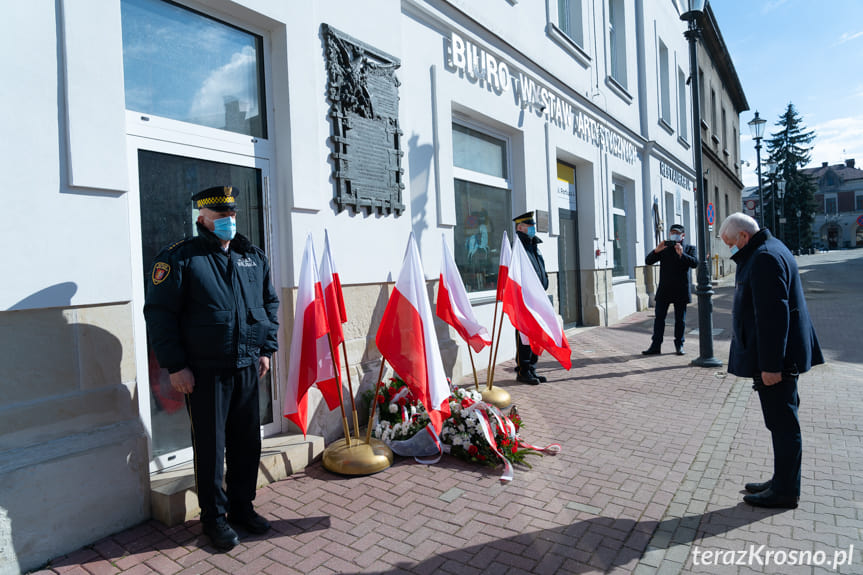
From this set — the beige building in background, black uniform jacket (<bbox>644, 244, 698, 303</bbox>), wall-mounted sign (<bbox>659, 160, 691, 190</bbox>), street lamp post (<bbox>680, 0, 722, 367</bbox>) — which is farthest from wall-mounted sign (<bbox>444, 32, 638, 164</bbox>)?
the beige building in background

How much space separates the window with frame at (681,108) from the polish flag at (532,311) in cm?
1618

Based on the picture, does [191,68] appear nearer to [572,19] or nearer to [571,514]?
[571,514]

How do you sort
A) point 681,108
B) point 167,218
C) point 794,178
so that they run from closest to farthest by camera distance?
point 167,218, point 681,108, point 794,178

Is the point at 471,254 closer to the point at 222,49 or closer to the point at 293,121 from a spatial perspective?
the point at 293,121

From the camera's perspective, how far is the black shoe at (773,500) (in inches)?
139

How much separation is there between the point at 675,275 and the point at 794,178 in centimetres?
7345

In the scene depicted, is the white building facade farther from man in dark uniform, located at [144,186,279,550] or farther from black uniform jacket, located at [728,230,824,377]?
black uniform jacket, located at [728,230,824,377]

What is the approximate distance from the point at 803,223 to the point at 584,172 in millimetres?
68234

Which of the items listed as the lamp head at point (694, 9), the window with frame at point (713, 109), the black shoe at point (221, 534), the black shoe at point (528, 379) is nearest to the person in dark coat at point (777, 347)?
the black shoe at point (221, 534)

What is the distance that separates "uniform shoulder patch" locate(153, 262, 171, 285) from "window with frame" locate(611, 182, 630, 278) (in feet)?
39.2

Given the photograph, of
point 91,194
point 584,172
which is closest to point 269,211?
point 91,194

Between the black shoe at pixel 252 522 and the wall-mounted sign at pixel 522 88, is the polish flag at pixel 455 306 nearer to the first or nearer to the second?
the black shoe at pixel 252 522

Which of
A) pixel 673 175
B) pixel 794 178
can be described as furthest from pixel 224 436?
pixel 794 178

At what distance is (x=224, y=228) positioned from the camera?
3.33m
